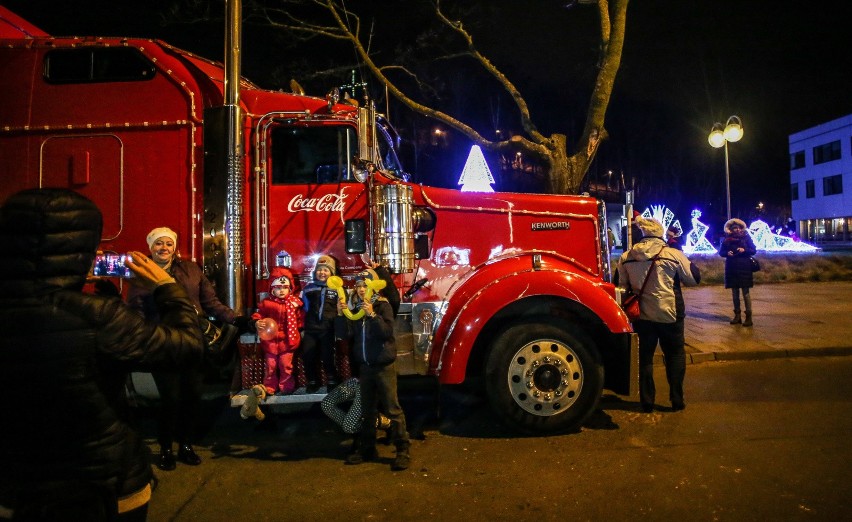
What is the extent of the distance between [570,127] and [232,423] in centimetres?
3400

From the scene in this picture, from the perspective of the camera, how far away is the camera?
15.6 ft

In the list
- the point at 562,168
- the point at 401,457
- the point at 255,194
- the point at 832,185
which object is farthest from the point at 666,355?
the point at 832,185

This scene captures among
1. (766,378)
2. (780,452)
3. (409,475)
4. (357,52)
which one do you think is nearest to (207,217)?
(409,475)

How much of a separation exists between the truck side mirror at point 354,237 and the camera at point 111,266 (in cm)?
186

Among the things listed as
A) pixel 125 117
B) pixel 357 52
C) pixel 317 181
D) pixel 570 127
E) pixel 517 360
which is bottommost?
pixel 517 360

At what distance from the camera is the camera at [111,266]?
4758mm

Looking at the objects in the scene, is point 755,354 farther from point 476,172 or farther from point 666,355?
point 476,172

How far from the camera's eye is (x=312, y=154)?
4.96 meters

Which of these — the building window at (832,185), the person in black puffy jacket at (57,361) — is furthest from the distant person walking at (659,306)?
the building window at (832,185)

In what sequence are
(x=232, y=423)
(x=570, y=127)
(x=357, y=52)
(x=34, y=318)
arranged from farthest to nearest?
1. (x=570, y=127)
2. (x=357, y=52)
3. (x=232, y=423)
4. (x=34, y=318)

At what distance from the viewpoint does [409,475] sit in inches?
163

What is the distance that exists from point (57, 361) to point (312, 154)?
137 inches

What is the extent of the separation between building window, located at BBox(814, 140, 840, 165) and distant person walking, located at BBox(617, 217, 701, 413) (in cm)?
5689

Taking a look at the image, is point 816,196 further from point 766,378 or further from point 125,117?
point 125,117
